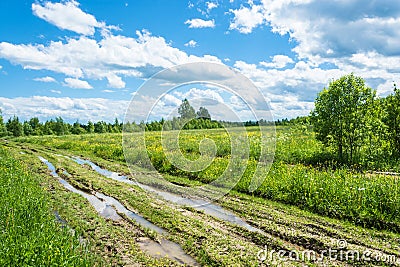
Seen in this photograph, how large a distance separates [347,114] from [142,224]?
11.7m

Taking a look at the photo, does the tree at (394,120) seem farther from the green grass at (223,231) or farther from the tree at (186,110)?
the tree at (186,110)

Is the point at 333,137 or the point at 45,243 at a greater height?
the point at 333,137

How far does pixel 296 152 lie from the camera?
17844 mm

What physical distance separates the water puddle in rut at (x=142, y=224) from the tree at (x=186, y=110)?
3.60 metres

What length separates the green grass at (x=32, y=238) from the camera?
A: 5.00m

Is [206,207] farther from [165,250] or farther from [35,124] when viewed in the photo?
[35,124]

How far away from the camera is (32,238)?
5699 millimetres

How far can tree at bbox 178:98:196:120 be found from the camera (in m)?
10.1

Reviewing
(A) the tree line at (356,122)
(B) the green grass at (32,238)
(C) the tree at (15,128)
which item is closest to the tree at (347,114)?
(A) the tree line at (356,122)

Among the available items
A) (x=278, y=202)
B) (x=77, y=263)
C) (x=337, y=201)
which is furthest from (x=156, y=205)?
(x=337, y=201)

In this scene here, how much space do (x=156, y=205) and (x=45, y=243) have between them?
463 cm

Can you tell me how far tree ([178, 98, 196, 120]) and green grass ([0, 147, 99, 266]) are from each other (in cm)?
495

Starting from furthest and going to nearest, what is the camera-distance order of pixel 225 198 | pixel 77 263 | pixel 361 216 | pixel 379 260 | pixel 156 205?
pixel 225 198 < pixel 156 205 < pixel 361 216 < pixel 379 260 < pixel 77 263

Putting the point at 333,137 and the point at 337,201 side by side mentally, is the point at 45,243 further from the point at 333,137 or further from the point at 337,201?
the point at 333,137
